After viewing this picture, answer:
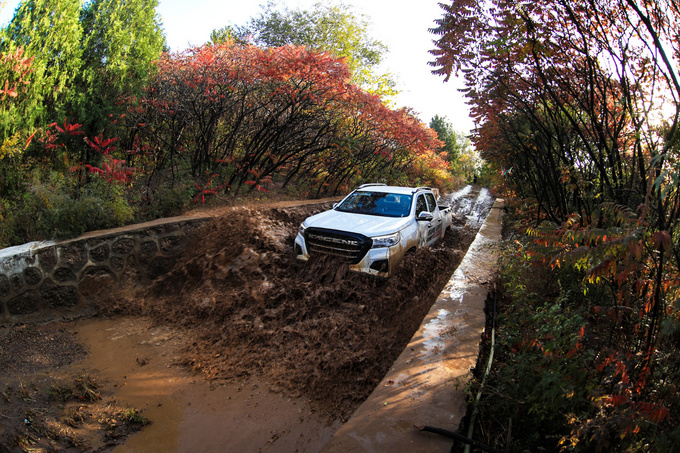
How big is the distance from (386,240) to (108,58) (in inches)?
257

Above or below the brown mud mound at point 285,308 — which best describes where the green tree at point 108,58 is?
above

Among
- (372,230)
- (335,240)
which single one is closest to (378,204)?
(372,230)

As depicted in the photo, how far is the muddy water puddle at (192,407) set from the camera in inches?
138

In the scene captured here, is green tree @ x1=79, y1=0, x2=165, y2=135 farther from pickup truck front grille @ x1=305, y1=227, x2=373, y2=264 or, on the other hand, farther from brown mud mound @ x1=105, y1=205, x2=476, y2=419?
pickup truck front grille @ x1=305, y1=227, x2=373, y2=264

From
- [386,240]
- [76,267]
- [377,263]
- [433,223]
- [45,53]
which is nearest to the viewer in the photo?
[76,267]

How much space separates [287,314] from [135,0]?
7475mm

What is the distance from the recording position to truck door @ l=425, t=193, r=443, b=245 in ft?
27.4

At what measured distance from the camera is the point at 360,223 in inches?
269

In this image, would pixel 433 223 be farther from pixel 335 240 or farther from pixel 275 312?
pixel 275 312

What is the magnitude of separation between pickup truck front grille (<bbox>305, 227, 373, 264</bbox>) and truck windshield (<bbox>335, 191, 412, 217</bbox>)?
1.20m

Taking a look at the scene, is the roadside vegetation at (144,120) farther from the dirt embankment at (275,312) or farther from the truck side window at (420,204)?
the truck side window at (420,204)

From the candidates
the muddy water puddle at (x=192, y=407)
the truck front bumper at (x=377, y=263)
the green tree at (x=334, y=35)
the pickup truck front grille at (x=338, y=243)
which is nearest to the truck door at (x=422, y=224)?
the truck front bumper at (x=377, y=263)

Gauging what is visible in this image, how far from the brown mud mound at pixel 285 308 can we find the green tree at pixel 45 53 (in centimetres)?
324

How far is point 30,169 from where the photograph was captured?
693cm
